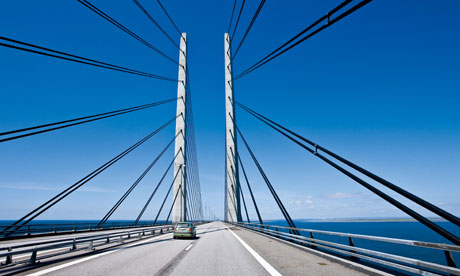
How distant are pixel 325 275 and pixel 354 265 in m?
1.29

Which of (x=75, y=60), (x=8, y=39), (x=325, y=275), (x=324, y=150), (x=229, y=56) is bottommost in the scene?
(x=325, y=275)

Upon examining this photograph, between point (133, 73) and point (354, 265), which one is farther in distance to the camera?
point (133, 73)

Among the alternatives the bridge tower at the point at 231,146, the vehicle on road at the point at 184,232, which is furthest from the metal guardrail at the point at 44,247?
the bridge tower at the point at 231,146

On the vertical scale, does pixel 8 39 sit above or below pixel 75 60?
below

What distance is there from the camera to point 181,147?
98.7ft

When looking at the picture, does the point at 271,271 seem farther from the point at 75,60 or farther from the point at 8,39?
the point at 75,60

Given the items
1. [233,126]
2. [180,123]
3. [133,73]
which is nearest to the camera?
[133,73]

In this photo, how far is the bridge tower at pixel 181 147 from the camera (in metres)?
28.0

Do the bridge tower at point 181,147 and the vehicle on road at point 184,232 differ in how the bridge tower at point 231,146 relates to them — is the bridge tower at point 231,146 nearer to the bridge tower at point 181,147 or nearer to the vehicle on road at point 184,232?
the bridge tower at point 181,147

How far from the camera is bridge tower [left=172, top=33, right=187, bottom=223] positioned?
28.0 m

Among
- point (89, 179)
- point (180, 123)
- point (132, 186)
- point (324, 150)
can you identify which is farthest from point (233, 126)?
point (324, 150)

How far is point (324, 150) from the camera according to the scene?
747 cm

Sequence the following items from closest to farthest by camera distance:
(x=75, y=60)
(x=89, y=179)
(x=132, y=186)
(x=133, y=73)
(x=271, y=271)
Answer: (x=271, y=271) → (x=75, y=60) → (x=89, y=179) → (x=133, y=73) → (x=132, y=186)

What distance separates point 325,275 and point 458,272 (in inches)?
91.0
